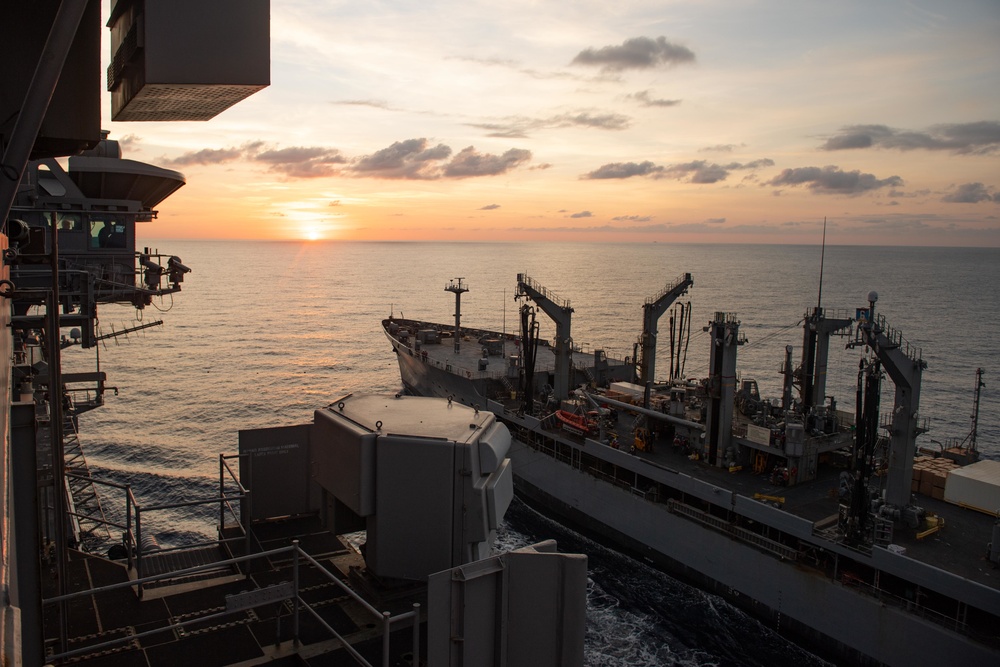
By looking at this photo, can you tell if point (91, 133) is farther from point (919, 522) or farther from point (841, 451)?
point (841, 451)

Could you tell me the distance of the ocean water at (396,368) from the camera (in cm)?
2362

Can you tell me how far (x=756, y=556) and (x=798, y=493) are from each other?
3593 millimetres

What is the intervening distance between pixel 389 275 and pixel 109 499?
16956 cm

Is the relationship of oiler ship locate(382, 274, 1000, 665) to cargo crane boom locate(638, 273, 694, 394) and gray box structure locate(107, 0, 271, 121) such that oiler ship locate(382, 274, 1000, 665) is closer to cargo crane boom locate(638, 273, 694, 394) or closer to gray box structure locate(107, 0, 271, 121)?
cargo crane boom locate(638, 273, 694, 394)

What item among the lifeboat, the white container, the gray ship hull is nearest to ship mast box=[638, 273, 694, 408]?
the lifeboat

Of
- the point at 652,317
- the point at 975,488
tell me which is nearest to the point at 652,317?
the point at 652,317

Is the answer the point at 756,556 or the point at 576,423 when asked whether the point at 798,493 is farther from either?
the point at 576,423

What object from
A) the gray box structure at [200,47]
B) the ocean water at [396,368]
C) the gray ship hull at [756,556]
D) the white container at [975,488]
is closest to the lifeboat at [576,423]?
the gray ship hull at [756,556]

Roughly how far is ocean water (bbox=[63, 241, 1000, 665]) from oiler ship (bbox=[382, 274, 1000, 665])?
170 centimetres

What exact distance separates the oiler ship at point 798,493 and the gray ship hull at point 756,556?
5 centimetres

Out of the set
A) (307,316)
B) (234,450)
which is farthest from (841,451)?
(307,316)

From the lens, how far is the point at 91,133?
4.67 meters

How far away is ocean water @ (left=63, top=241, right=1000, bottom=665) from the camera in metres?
23.6

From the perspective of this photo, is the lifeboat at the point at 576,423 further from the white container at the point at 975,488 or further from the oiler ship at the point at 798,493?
the white container at the point at 975,488
